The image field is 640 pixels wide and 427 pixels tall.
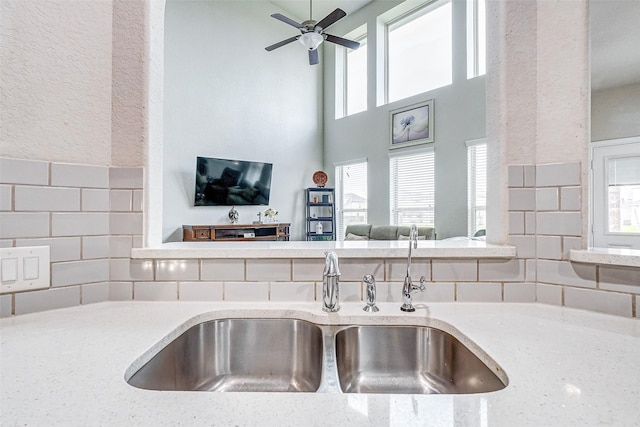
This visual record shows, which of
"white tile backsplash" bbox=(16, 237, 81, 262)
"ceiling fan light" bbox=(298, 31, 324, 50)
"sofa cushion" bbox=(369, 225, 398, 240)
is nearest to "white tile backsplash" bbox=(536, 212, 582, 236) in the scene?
"white tile backsplash" bbox=(16, 237, 81, 262)

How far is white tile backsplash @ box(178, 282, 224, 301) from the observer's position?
958 mm

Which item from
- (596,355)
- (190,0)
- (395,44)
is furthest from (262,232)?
(596,355)

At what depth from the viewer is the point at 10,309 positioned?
31.3 inches

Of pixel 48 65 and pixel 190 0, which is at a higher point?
pixel 190 0

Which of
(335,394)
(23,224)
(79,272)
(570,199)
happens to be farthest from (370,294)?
(23,224)

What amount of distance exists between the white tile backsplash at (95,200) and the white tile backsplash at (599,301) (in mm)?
1364

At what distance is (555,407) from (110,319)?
94 centimetres

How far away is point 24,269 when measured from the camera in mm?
805

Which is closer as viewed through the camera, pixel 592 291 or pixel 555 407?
pixel 555 407

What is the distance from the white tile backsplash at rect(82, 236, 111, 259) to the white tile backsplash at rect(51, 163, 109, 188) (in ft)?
0.51

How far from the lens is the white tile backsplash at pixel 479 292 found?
925mm

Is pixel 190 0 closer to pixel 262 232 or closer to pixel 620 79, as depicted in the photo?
pixel 262 232

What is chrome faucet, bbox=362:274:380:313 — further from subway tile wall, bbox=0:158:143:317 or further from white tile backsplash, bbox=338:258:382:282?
subway tile wall, bbox=0:158:143:317

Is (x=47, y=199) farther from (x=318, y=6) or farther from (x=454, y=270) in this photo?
(x=318, y=6)
